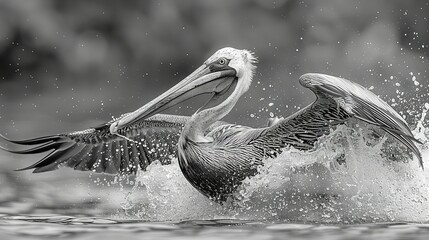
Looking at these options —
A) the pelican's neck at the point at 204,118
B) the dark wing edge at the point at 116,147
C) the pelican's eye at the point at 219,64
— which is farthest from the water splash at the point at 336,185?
the dark wing edge at the point at 116,147

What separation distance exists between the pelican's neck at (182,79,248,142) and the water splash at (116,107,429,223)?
0.52 m

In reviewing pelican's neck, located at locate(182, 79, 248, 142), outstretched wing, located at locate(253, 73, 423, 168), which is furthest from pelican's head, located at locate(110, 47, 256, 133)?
outstretched wing, located at locate(253, 73, 423, 168)

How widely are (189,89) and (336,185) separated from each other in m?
1.33

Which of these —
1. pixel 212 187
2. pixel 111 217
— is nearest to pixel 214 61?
pixel 212 187

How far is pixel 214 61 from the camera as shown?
7121 millimetres

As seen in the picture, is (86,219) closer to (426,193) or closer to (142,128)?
(142,128)

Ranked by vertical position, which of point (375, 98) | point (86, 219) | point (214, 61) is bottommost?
point (86, 219)

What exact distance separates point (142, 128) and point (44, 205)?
1.08 m

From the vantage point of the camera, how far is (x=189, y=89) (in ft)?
23.0

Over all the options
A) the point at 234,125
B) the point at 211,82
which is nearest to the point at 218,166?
the point at 234,125

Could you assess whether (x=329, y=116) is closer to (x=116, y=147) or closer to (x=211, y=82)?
(x=211, y=82)

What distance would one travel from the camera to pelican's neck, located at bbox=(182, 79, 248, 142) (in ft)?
22.7

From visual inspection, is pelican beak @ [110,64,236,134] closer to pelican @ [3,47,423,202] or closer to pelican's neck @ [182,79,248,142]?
pelican @ [3,47,423,202]

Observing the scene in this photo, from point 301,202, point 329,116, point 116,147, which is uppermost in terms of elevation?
point 116,147
